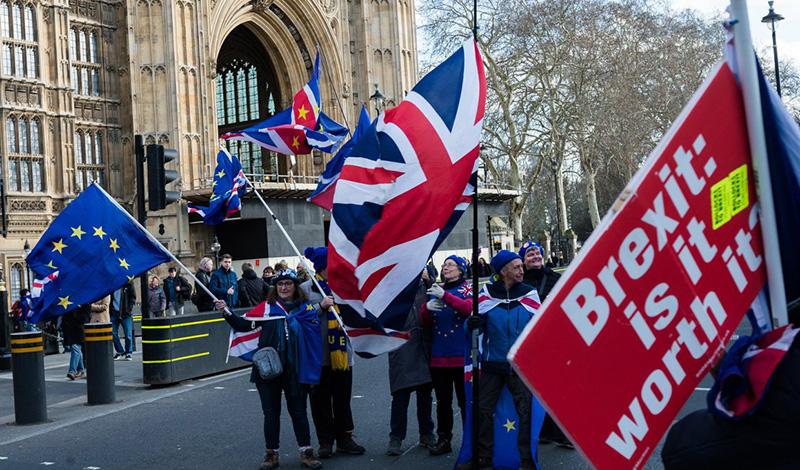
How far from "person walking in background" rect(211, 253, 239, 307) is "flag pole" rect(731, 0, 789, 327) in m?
13.0

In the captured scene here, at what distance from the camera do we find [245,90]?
47.7 metres

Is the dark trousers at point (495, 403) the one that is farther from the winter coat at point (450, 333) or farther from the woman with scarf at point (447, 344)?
the winter coat at point (450, 333)

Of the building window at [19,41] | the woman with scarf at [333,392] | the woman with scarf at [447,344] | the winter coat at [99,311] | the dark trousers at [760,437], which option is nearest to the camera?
the dark trousers at [760,437]

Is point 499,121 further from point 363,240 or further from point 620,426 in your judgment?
point 620,426

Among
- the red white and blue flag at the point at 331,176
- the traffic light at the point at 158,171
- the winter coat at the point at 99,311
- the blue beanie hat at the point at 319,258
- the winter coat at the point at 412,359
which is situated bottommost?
the winter coat at the point at 412,359

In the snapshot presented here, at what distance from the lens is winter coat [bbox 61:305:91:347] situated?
1477cm

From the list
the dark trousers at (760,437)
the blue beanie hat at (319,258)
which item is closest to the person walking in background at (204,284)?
the blue beanie hat at (319,258)

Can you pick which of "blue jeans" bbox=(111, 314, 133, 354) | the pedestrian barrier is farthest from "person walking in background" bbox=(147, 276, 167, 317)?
the pedestrian barrier

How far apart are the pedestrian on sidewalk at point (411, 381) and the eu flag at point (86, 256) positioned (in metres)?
2.27

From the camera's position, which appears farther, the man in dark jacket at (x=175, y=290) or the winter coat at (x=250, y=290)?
the man in dark jacket at (x=175, y=290)

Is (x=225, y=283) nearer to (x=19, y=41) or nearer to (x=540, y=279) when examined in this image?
(x=540, y=279)

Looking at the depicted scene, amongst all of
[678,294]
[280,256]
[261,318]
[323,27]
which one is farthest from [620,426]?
[323,27]

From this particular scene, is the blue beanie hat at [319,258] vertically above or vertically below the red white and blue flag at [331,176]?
below

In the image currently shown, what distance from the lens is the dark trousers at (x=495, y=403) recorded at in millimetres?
6781
